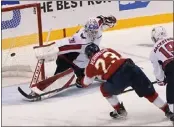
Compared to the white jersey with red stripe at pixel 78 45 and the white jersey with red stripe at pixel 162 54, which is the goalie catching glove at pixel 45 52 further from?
the white jersey with red stripe at pixel 162 54

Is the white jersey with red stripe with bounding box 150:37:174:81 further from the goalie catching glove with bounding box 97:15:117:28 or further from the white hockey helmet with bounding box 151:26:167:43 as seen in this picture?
the goalie catching glove with bounding box 97:15:117:28

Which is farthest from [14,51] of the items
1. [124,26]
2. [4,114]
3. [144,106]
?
[124,26]

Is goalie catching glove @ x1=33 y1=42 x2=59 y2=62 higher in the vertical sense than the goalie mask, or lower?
lower

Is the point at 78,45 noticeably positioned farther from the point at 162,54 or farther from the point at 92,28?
the point at 162,54

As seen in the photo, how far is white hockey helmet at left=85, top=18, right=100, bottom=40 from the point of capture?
3717 mm

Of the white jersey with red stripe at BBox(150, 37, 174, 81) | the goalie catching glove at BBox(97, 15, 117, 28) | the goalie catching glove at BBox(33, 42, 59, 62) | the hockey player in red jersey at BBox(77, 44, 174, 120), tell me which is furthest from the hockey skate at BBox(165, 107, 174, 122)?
the goalie catching glove at BBox(97, 15, 117, 28)

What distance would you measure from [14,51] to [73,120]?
3.54 feet

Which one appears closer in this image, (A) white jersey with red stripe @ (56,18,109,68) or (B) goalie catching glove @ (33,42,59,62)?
(B) goalie catching glove @ (33,42,59,62)

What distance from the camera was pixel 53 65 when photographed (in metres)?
4.52

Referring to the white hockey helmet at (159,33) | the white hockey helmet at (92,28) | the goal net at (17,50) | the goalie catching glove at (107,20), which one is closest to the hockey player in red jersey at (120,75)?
the white hockey helmet at (159,33)

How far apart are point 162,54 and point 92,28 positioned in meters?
0.70

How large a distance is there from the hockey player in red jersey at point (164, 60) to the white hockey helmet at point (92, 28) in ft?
1.85

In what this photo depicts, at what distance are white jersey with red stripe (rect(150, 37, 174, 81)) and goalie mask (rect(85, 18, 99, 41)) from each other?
2.01ft

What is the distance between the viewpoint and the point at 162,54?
10.4 feet
